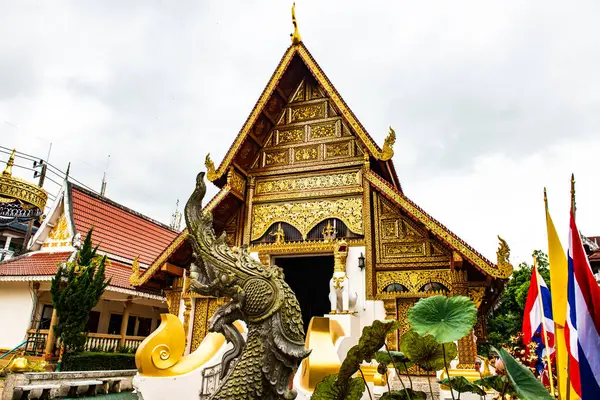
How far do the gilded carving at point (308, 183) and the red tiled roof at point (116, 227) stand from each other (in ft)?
15.3

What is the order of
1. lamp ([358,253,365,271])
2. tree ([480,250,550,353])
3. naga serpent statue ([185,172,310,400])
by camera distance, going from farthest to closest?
1. tree ([480,250,550,353])
2. lamp ([358,253,365,271])
3. naga serpent statue ([185,172,310,400])

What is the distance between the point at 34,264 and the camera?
9.06 m

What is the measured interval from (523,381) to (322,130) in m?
6.23

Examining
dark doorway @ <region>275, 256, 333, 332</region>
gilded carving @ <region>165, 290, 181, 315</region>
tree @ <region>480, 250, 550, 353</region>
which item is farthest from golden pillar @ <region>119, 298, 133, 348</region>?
tree @ <region>480, 250, 550, 353</region>

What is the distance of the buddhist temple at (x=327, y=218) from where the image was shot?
593 cm

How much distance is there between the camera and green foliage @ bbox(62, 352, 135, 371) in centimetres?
693

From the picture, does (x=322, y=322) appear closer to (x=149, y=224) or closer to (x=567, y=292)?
(x=567, y=292)

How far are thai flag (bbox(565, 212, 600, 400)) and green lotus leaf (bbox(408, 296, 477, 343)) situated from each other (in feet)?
3.05

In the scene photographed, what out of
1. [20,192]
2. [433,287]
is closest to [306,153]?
[433,287]

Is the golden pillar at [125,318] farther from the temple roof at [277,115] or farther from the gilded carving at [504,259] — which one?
the gilded carving at [504,259]

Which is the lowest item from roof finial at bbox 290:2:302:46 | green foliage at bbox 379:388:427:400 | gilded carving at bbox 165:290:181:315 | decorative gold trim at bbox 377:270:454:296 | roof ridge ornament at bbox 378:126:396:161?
green foliage at bbox 379:388:427:400

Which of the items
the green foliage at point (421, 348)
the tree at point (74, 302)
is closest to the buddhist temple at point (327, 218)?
the tree at point (74, 302)

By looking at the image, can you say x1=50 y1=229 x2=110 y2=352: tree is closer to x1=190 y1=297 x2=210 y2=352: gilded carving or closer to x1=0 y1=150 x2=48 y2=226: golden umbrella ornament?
x1=190 y1=297 x2=210 y2=352: gilded carving

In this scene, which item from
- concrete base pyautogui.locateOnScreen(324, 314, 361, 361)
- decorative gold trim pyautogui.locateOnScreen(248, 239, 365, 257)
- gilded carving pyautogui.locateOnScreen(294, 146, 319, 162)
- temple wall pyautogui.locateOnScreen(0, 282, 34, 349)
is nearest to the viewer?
concrete base pyautogui.locateOnScreen(324, 314, 361, 361)
